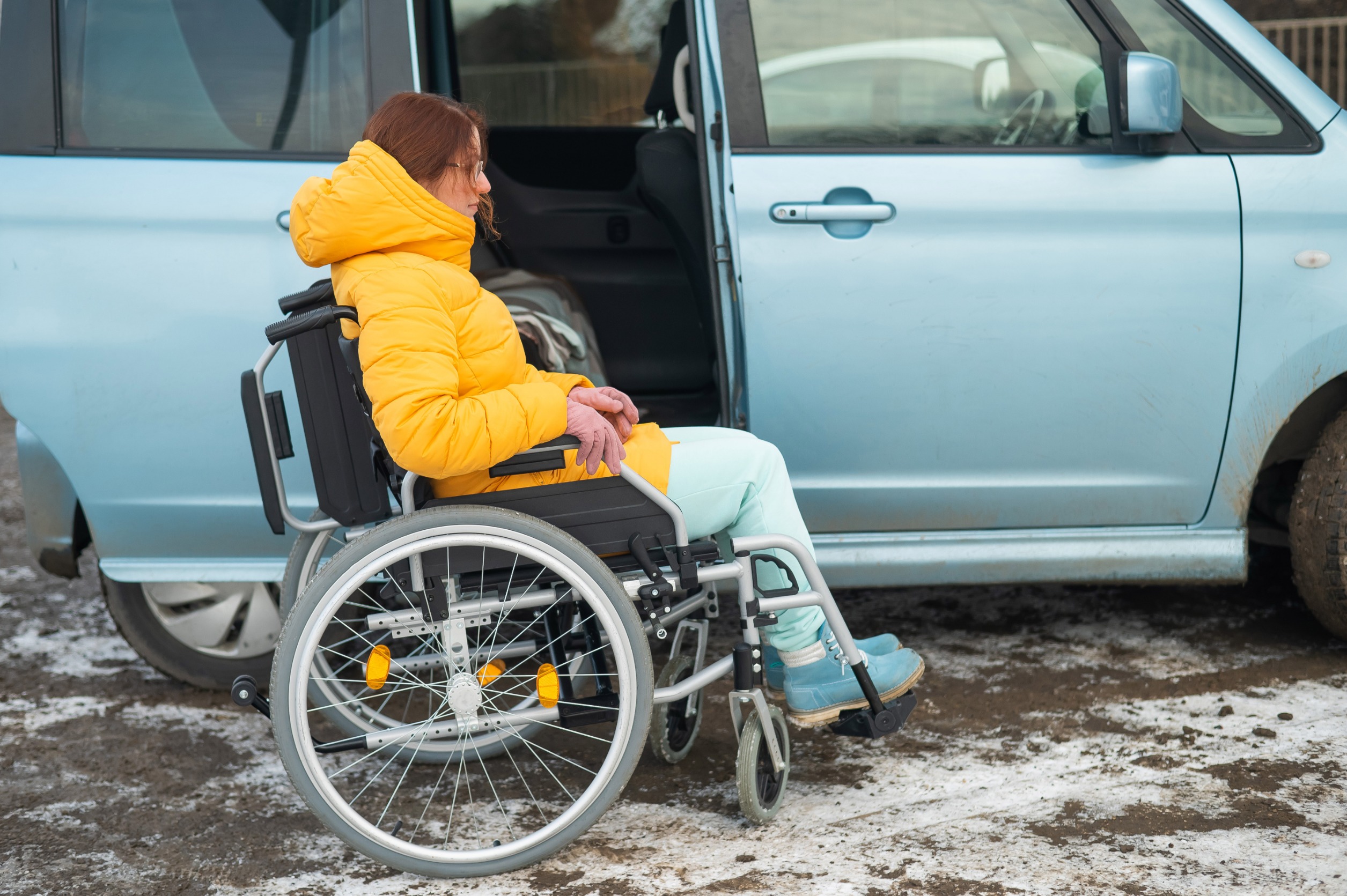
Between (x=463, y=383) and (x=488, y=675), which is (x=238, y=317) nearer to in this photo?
(x=463, y=383)

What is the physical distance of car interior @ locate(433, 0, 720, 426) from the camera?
3857 mm

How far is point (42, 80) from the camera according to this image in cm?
262

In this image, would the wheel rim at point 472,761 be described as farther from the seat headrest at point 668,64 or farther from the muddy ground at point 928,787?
the seat headrest at point 668,64

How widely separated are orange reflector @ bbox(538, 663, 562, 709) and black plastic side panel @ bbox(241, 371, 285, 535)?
54cm

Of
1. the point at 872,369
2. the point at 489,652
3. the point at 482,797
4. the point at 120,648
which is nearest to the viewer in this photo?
the point at 489,652

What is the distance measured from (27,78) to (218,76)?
386 mm

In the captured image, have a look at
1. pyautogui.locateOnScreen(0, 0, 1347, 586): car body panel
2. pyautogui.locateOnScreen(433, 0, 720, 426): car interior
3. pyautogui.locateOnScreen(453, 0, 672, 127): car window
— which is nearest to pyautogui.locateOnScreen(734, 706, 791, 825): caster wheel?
pyautogui.locateOnScreen(0, 0, 1347, 586): car body panel

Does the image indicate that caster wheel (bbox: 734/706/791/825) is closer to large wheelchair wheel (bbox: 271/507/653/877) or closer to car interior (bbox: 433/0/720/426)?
large wheelchair wheel (bbox: 271/507/653/877)

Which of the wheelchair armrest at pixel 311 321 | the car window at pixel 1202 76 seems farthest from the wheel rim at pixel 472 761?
the car window at pixel 1202 76

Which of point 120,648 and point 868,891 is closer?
point 868,891

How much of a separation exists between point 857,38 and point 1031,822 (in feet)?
5.57

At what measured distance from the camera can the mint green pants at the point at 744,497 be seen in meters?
2.16

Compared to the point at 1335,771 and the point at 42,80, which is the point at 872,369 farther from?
the point at 42,80

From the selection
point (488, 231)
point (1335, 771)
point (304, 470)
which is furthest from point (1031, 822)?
point (304, 470)
